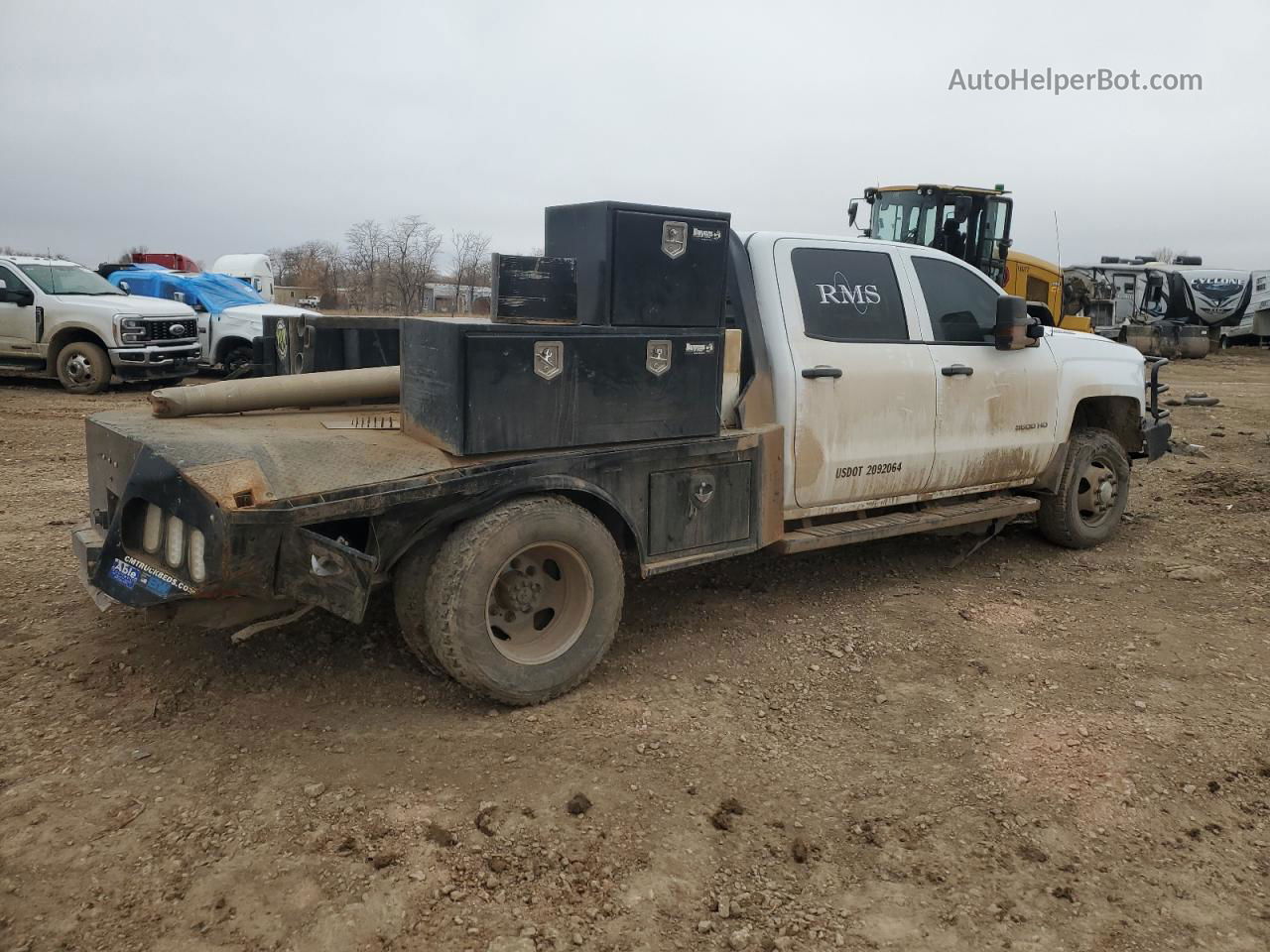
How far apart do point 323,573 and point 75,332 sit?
478 inches

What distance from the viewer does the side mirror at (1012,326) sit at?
549cm

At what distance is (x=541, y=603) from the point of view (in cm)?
408

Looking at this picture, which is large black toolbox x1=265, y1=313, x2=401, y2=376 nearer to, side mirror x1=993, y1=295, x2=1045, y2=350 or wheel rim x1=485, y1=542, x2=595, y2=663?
wheel rim x1=485, y1=542, x2=595, y2=663

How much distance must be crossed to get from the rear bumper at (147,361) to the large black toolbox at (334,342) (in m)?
9.21

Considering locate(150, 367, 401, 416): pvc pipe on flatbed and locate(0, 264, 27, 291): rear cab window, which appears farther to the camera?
locate(0, 264, 27, 291): rear cab window

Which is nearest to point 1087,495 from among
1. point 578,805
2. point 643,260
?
point 643,260

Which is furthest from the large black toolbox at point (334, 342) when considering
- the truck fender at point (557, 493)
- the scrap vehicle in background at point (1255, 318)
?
the scrap vehicle in background at point (1255, 318)

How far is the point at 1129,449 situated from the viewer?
6.75 m

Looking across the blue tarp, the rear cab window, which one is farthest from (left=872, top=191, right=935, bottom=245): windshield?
the rear cab window

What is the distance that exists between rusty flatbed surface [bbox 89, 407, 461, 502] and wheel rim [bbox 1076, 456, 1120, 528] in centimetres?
440

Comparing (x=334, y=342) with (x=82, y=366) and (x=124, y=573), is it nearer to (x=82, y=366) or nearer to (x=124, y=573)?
(x=124, y=573)

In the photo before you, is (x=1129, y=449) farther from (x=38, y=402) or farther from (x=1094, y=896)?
(x=38, y=402)

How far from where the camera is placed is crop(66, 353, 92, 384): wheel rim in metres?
13.5

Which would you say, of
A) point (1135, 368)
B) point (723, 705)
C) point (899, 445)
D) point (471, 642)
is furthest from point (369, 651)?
point (1135, 368)
